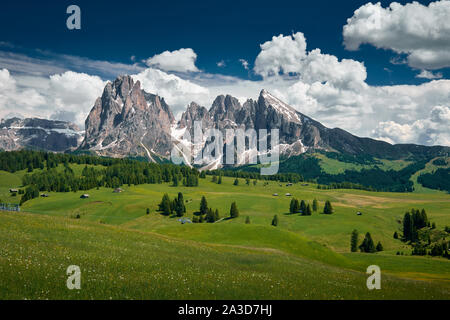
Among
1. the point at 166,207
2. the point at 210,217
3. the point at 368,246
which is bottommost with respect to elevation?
the point at 368,246

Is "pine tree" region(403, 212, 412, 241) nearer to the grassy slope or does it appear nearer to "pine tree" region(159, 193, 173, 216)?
"pine tree" region(159, 193, 173, 216)

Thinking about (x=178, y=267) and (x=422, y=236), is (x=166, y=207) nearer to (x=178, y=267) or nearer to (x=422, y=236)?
(x=422, y=236)

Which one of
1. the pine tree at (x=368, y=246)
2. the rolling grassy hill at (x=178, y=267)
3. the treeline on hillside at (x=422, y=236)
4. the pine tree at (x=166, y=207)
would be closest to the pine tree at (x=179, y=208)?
the pine tree at (x=166, y=207)

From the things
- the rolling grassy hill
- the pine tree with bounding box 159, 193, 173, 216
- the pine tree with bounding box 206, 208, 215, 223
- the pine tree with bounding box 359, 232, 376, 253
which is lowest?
the pine tree with bounding box 359, 232, 376, 253

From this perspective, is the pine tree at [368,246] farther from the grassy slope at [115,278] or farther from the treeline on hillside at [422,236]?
the grassy slope at [115,278]

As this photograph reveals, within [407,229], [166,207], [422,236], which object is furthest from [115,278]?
[407,229]

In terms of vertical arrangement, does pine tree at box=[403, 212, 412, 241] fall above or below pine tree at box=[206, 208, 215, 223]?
below

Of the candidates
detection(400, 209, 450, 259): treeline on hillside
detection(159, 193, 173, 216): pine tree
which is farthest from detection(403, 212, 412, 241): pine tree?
detection(159, 193, 173, 216): pine tree

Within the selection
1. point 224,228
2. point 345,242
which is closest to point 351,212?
point 345,242

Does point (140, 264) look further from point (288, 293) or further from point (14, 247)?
point (288, 293)

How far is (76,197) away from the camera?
18200cm
